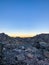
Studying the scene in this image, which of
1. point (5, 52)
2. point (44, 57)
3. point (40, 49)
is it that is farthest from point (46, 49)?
point (5, 52)

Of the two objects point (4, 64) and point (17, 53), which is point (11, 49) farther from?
point (4, 64)

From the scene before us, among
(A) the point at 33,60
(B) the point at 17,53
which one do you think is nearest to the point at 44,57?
(A) the point at 33,60

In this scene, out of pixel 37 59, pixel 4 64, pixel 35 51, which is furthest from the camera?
pixel 35 51

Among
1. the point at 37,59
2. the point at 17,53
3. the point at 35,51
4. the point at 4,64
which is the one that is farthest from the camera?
the point at 35,51

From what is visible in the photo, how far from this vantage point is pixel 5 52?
1789 cm

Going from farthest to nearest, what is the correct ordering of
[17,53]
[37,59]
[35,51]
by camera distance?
[35,51]
[17,53]
[37,59]

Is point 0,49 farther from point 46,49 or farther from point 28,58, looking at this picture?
point 46,49

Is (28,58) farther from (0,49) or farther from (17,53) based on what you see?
(0,49)

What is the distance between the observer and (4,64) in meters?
15.5

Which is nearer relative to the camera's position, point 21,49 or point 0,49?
point 0,49

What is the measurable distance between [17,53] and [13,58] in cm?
123

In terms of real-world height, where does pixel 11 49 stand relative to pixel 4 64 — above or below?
above

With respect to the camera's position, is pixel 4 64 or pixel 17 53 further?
pixel 17 53

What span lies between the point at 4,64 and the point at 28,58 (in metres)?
2.56
